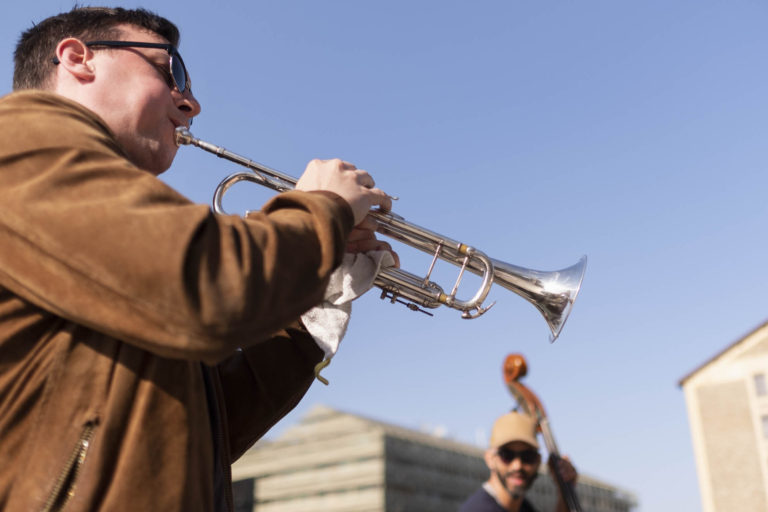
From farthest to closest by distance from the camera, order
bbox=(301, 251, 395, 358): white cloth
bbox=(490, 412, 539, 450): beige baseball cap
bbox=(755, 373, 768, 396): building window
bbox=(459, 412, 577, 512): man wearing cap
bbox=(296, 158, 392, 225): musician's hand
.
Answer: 1. bbox=(755, 373, 768, 396): building window
2. bbox=(490, 412, 539, 450): beige baseball cap
3. bbox=(459, 412, 577, 512): man wearing cap
4. bbox=(301, 251, 395, 358): white cloth
5. bbox=(296, 158, 392, 225): musician's hand

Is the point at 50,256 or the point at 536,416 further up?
the point at 536,416

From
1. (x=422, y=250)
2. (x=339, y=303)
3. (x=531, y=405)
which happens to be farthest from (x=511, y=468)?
(x=339, y=303)

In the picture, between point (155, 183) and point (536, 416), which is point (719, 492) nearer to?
point (536, 416)

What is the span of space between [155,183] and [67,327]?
34 centimetres

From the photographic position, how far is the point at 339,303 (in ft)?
7.59

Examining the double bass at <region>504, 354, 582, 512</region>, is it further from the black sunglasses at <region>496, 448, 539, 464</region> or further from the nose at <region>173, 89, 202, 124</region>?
the nose at <region>173, 89, 202, 124</region>

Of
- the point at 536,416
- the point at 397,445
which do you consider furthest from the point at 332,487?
the point at 536,416

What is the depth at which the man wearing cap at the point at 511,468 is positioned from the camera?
5.25m

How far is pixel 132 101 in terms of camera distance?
1.93 metres

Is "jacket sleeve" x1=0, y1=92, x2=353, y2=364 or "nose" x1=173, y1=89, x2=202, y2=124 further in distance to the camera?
"nose" x1=173, y1=89, x2=202, y2=124

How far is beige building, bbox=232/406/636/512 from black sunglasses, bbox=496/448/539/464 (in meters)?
11.8

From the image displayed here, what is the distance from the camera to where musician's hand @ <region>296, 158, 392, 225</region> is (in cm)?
183

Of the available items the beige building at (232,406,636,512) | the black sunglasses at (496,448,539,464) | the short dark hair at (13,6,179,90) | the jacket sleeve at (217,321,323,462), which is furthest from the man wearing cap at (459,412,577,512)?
the beige building at (232,406,636,512)

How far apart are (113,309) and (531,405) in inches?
197
